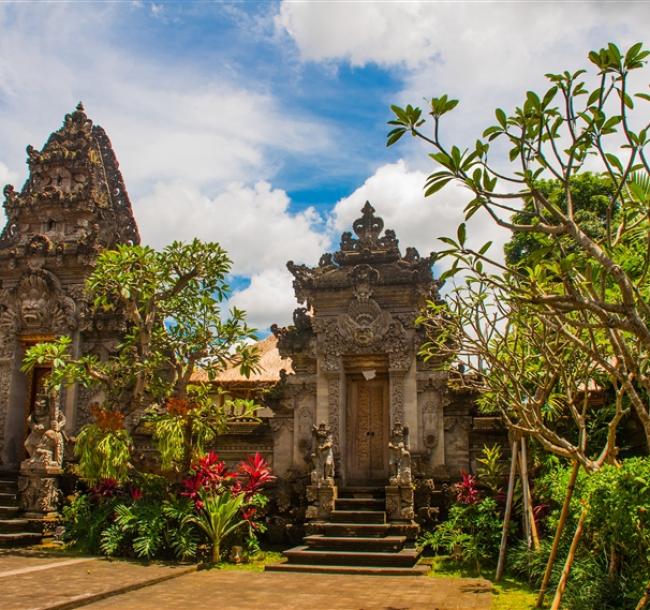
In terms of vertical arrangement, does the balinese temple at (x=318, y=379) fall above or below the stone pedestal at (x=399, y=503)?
above

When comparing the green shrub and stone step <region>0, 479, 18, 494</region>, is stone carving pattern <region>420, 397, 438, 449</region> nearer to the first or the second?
the green shrub

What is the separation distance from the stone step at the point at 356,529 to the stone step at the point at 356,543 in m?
0.12

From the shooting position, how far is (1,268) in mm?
15617

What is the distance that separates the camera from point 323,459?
12062mm

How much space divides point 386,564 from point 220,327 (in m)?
4.89

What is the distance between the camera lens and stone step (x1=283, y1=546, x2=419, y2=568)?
1012cm

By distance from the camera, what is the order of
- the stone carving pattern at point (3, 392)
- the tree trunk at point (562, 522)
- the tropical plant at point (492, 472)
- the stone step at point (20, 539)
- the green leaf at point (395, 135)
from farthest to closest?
the stone carving pattern at point (3, 392) → the stone step at point (20, 539) → the tropical plant at point (492, 472) → the tree trunk at point (562, 522) → the green leaf at point (395, 135)

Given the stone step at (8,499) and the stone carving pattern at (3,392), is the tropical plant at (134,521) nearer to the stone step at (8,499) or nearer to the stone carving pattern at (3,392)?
the stone step at (8,499)

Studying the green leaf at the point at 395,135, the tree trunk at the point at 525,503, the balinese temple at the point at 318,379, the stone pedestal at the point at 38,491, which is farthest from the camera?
the stone pedestal at the point at 38,491

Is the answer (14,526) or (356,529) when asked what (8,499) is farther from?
(356,529)

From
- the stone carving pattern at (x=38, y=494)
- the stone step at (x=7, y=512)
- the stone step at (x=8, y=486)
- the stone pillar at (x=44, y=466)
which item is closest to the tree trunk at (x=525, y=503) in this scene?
the stone pillar at (x=44, y=466)

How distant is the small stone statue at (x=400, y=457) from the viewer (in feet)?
A: 37.8

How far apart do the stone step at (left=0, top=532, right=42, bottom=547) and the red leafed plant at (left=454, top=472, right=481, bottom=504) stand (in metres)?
7.24

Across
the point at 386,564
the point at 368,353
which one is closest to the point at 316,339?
the point at 368,353
